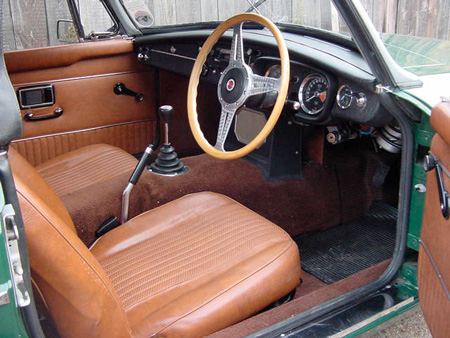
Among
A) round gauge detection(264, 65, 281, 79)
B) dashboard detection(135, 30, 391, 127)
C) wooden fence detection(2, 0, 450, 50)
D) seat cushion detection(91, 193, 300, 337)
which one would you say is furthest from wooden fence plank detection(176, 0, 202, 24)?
seat cushion detection(91, 193, 300, 337)

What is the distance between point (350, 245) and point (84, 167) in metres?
1.34

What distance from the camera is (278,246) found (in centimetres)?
174

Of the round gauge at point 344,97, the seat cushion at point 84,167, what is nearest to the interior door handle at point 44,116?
the seat cushion at point 84,167

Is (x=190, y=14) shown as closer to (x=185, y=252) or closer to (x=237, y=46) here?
(x=237, y=46)

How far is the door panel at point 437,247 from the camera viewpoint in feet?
4.33

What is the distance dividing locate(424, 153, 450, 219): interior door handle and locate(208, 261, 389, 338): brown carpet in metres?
0.55

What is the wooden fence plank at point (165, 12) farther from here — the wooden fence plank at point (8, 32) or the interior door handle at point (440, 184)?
the interior door handle at point (440, 184)

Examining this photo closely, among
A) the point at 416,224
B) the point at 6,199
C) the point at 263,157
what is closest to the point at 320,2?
the point at 263,157

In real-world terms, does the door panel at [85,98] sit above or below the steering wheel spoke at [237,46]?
below

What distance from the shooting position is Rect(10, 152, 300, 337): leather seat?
44.1 inches

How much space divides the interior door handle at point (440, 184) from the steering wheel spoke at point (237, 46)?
0.84 metres

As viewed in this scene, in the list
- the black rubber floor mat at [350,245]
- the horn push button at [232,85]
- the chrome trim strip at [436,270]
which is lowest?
the black rubber floor mat at [350,245]

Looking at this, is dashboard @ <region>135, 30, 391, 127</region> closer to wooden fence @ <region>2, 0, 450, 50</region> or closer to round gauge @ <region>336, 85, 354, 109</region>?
round gauge @ <region>336, 85, 354, 109</region>

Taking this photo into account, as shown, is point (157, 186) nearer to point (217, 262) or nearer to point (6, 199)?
point (217, 262)
